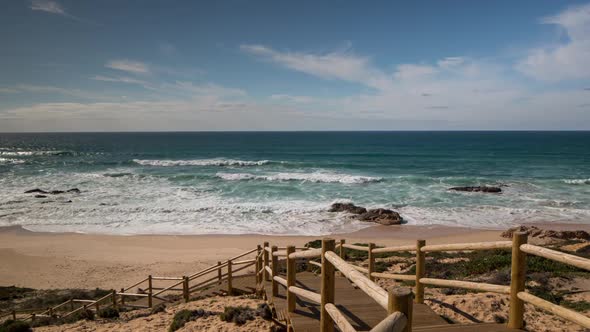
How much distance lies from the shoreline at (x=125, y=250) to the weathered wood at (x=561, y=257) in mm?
12852

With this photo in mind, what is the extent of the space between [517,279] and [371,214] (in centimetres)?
1877

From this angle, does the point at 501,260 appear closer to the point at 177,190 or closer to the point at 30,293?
the point at 30,293

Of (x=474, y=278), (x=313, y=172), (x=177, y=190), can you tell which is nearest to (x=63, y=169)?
(x=177, y=190)

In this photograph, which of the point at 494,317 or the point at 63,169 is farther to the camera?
the point at 63,169

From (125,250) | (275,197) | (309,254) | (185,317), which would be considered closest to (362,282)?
(309,254)

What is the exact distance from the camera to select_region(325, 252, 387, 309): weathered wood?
2.15 meters

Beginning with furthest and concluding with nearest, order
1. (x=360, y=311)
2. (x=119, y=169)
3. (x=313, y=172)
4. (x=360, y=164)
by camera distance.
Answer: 1. (x=360, y=164)
2. (x=119, y=169)
3. (x=313, y=172)
4. (x=360, y=311)

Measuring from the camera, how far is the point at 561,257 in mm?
3131

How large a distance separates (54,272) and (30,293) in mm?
2475

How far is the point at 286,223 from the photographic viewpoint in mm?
20938

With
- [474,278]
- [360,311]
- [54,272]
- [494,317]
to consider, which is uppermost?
[360,311]

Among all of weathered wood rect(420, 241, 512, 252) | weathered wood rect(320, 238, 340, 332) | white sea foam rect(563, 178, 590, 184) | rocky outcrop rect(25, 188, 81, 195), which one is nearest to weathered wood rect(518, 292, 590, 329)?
weathered wood rect(420, 241, 512, 252)

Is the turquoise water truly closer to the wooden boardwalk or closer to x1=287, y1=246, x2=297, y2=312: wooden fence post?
the wooden boardwalk

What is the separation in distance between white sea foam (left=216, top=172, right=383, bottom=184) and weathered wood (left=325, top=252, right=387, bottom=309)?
32.6m
